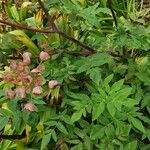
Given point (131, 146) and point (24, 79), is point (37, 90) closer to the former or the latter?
point (24, 79)

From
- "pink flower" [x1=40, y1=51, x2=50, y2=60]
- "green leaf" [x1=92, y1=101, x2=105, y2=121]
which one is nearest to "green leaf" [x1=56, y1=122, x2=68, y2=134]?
"green leaf" [x1=92, y1=101, x2=105, y2=121]

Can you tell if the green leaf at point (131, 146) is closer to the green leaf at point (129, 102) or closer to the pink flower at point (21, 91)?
the green leaf at point (129, 102)

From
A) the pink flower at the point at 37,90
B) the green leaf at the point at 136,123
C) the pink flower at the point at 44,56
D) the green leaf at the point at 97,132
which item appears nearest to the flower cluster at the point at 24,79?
the pink flower at the point at 37,90

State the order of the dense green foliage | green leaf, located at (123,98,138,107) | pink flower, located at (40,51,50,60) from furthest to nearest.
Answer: pink flower, located at (40,51,50,60), the dense green foliage, green leaf, located at (123,98,138,107)

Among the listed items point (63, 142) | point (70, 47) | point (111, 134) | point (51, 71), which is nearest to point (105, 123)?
point (111, 134)

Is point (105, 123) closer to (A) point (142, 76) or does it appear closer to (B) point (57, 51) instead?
(A) point (142, 76)

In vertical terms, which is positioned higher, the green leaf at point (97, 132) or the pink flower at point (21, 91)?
the pink flower at point (21, 91)

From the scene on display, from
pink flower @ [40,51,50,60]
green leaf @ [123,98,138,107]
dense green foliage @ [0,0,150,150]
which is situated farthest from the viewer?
pink flower @ [40,51,50,60]

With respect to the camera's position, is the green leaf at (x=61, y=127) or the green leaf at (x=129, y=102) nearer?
the green leaf at (x=129, y=102)

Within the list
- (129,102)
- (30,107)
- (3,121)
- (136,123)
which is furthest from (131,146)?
(3,121)

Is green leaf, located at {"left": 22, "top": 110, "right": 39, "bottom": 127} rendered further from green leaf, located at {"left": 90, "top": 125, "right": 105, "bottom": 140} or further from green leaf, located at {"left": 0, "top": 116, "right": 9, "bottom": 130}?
green leaf, located at {"left": 90, "top": 125, "right": 105, "bottom": 140}
